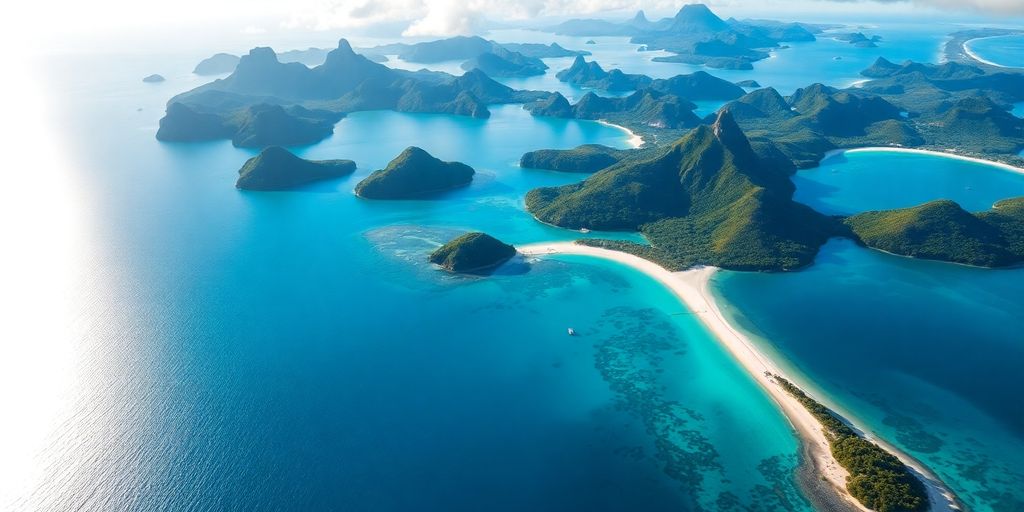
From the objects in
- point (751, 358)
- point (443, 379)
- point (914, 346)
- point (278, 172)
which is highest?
point (914, 346)

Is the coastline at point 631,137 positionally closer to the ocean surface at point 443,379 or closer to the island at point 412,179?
the island at point 412,179

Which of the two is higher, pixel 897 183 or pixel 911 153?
pixel 911 153

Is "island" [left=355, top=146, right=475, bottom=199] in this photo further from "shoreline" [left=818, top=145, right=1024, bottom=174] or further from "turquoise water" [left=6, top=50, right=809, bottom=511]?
"shoreline" [left=818, top=145, right=1024, bottom=174]

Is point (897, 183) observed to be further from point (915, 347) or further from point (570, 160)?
point (915, 347)

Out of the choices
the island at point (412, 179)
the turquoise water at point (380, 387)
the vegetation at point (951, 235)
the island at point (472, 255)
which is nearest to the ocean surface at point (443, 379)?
the turquoise water at point (380, 387)

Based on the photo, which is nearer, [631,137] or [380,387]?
[380,387]

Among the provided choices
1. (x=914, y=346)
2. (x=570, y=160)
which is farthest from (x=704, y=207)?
(x=570, y=160)
